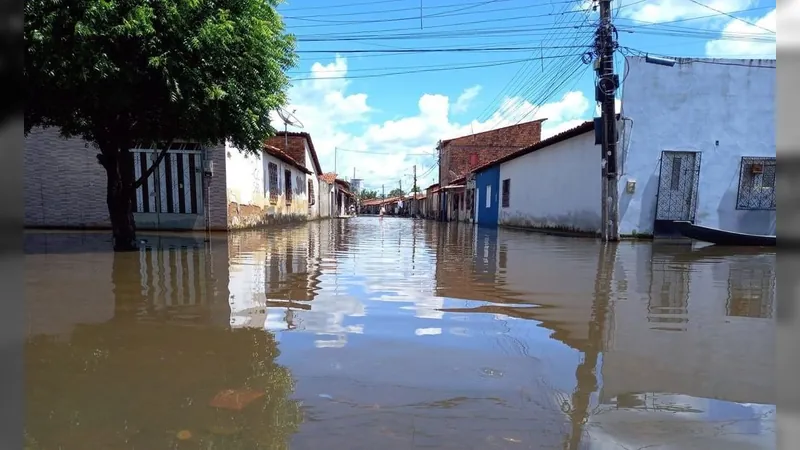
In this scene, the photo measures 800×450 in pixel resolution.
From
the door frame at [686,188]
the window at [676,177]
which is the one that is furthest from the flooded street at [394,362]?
the window at [676,177]

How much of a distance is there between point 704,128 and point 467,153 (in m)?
24.6

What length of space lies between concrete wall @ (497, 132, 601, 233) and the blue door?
2.26m

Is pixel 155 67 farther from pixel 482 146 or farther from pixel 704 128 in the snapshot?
pixel 482 146

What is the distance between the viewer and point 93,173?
13.1 m

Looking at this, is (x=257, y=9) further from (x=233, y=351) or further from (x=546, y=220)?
(x=546, y=220)

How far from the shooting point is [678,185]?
12.7m

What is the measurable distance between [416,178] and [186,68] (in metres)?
51.3

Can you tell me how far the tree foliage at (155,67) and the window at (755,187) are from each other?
488 inches

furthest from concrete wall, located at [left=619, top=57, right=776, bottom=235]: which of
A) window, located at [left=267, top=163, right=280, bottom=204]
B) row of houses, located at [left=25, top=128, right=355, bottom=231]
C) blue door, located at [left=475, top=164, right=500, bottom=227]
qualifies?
window, located at [left=267, top=163, right=280, bottom=204]

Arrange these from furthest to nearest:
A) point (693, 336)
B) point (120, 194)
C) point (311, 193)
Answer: point (311, 193)
point (120, 194)
point (693, 336)

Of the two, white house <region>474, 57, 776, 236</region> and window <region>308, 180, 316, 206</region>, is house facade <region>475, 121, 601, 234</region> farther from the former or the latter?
window <region>308, 180, 316, 206</region>

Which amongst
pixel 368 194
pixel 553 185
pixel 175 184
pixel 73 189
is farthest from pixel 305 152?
pixel 368 194

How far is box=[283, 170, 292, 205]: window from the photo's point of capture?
21.5 metres

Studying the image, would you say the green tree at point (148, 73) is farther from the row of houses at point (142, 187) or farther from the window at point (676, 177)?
the window at point (676, 177)
